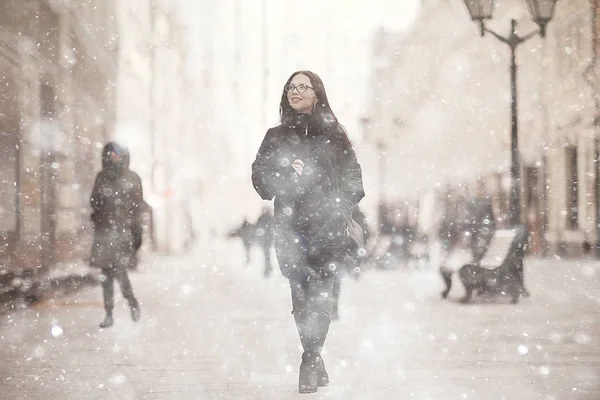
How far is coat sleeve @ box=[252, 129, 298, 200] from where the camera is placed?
5.38 m

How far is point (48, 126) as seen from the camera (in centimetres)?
1730

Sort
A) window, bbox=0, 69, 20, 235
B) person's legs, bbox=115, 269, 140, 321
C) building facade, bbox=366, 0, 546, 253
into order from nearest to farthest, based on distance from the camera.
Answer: person's legs, bbox=115, 269, 140, 321 < window, bbox=0, 69, 20, 235 < building facade, bbox=366, 0, 546, 253

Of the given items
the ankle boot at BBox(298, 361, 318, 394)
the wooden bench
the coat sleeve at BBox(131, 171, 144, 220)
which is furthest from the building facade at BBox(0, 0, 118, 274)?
the ankle boot at BBox(298, 361, 318, 394)

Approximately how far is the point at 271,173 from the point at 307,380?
128 cm

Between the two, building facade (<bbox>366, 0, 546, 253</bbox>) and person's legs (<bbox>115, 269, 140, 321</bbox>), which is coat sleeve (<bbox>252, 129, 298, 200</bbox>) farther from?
building facade (<bbox>366, 0, 546, 253</bbox>)

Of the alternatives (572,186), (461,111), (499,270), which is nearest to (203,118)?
(461,111)

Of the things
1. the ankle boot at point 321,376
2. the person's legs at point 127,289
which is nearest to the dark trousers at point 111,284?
the person's legs at point 127,289

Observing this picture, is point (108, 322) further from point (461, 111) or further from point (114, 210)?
point (461, 111)

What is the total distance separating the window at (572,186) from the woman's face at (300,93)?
71.2 ft

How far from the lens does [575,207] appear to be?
25.9 metres

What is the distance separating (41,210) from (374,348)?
11.1 meters

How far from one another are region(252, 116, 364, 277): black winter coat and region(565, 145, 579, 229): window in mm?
21526

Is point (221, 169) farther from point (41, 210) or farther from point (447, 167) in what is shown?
point (41, 210)

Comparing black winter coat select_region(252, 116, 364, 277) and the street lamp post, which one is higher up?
the street lamp post
